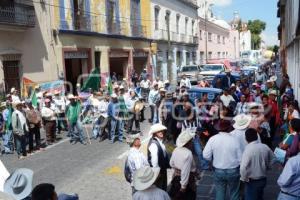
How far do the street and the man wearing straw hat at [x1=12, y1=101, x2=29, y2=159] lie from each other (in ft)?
0.89

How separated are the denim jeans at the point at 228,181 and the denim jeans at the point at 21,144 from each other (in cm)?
673

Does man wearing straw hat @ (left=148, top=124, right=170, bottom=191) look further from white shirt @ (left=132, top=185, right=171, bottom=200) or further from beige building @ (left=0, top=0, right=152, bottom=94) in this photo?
beige building @ (left=0, top=0, right=152, bottom=94)

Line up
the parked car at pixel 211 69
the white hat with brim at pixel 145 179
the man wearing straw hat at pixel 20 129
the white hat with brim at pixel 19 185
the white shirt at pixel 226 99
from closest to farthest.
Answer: the white hat with brim at pixel 19 185 < the white hat with brim at pixel 145 179 < the man wearing straw hat at pixel 20 129 < the white shirt at pixel 226 99 < the parked car at pixel 211 69

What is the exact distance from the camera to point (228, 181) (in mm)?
6180

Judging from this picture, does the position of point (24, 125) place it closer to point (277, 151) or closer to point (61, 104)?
point (61, 104)

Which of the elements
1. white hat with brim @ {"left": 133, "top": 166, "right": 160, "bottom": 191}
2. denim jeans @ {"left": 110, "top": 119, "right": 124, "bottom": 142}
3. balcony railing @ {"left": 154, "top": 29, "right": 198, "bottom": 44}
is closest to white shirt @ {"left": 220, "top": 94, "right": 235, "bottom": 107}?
denim jeans @ {"left": 110, "top": 119, "right": 124, "bottom": 142}

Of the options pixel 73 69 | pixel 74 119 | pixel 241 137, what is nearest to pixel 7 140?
pixel 74 119

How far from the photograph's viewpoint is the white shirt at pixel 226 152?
6.07 meters

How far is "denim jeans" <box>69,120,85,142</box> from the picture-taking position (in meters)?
12.8

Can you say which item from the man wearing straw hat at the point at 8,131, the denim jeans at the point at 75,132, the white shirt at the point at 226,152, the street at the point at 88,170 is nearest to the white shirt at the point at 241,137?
the white shirt at the point at 226,152

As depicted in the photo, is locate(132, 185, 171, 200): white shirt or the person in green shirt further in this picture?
the person in green shirt

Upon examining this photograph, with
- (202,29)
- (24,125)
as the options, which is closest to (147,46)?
(202,29)

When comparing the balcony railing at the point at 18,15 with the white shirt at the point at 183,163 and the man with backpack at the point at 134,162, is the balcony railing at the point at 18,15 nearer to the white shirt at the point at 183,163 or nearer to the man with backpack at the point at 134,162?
the man with backpack at the point at 134,162

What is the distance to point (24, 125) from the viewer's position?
11.2 metres
